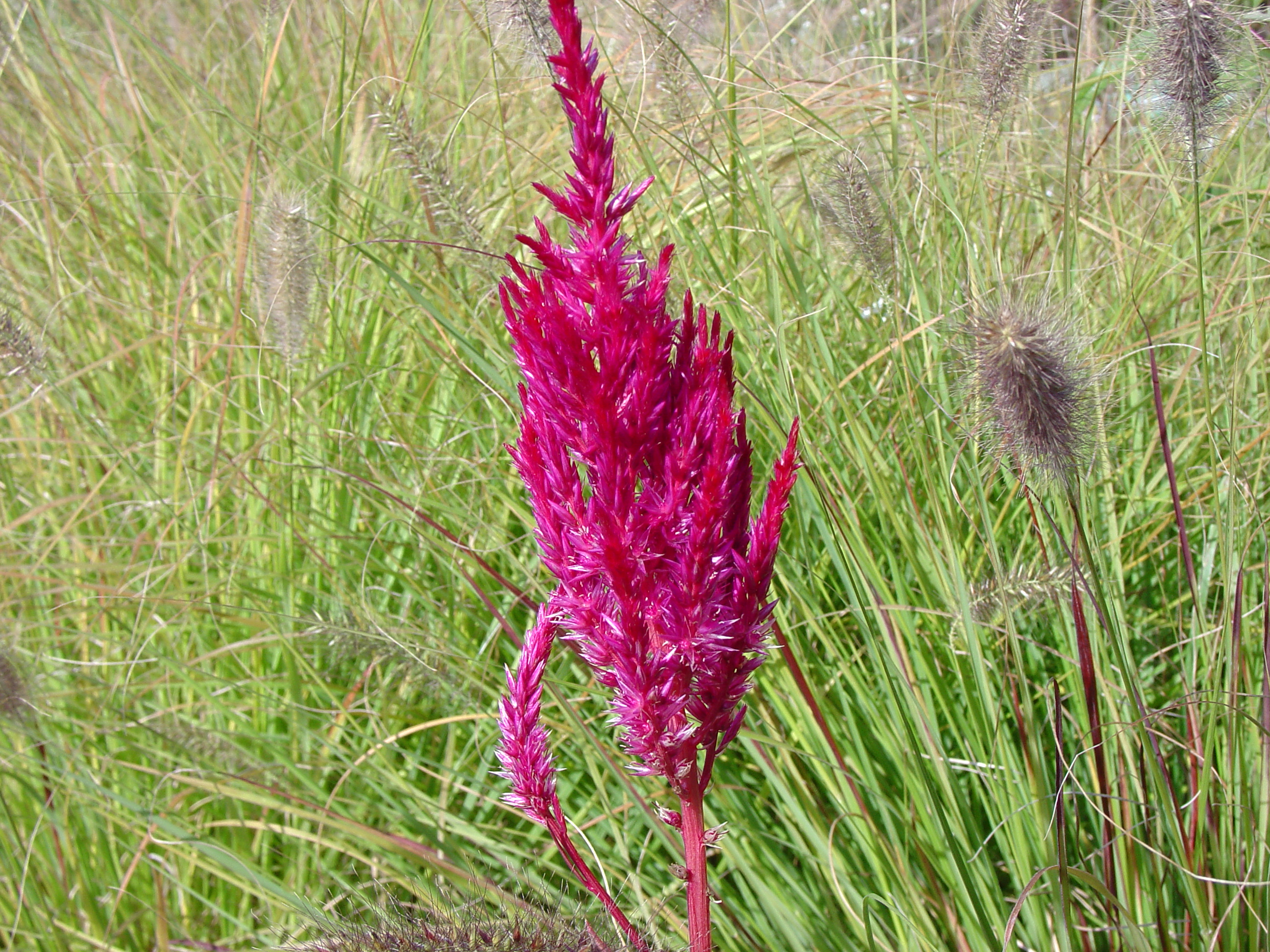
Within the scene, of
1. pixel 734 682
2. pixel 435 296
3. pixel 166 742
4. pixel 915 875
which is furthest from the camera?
pixel 435 296

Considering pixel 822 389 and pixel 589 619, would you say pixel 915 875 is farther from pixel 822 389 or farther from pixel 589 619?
pixel 589 619

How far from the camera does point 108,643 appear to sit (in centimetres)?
211

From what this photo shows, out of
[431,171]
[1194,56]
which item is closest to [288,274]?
[431,171]

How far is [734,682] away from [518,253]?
5.12 ft

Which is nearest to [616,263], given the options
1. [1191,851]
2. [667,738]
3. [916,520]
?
[667,738]

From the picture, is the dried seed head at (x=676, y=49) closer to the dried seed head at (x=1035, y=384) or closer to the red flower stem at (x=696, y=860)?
the dried seed head at (x=1035, y=384)

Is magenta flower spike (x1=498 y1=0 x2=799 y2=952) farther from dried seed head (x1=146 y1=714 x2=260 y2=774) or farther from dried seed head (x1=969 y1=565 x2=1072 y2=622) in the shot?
dried seed head (x1=146 y1=714 x2=260 y2=774)

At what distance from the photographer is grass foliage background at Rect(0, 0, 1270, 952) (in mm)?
1349

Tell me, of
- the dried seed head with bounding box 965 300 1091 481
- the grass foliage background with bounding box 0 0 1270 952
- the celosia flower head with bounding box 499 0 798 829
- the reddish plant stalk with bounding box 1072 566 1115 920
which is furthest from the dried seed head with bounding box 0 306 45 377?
the reddish plant stalk with bounding box 1072 566 1115 920

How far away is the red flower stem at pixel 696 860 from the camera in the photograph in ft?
3.00

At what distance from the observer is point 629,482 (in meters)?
0.80

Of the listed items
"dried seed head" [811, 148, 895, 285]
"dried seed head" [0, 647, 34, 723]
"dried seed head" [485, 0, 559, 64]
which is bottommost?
"dried seed head" [0, 647, 34, 723]

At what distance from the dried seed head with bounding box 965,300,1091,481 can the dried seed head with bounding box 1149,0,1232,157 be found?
41cm

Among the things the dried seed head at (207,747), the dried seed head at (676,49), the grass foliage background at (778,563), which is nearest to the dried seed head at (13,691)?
the grass foliage background at (778,563)
